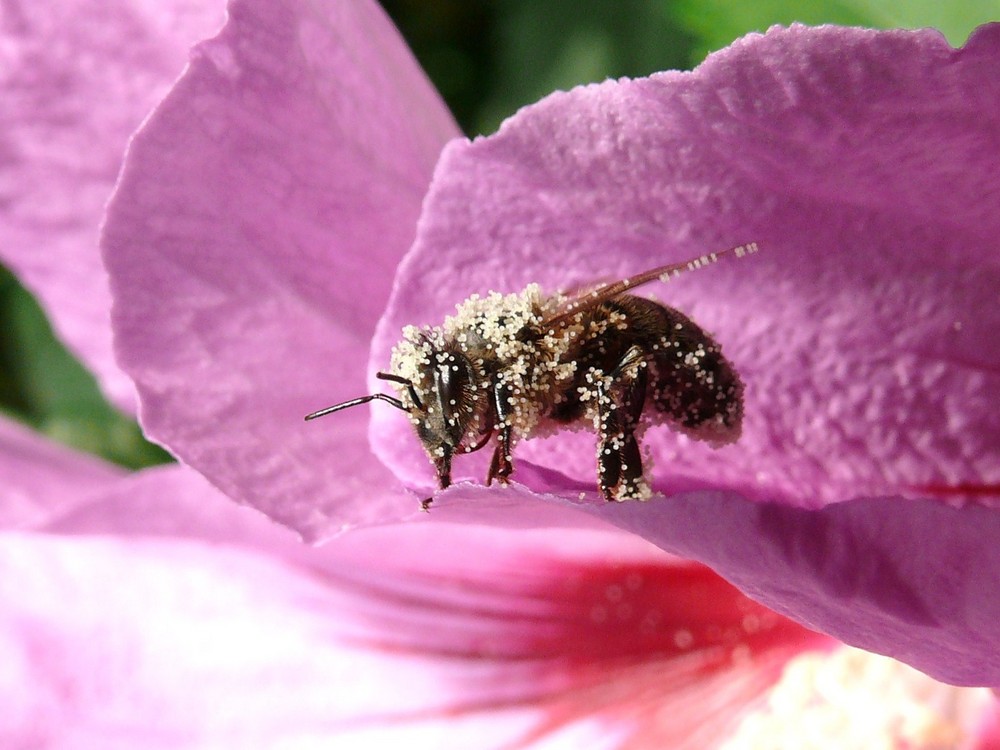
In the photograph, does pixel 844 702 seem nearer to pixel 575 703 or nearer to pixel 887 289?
pixel 575 703

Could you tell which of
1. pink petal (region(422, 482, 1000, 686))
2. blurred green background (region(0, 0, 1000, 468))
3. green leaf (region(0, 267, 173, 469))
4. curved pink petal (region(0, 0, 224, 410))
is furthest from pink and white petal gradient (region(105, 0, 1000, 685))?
green leaf (region(0, 267, 173, 469))

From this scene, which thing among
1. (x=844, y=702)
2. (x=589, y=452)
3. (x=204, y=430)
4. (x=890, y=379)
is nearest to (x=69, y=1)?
(x=204, y=430)

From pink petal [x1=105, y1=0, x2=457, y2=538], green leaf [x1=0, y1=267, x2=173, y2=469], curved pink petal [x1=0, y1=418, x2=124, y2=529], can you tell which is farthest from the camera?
green leaf [x1=0, y1=267, x2=173, y2=469]

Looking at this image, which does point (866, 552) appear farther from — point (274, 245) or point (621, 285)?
point (274, 245)

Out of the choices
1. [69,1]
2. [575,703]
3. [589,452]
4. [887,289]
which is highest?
[69,1]

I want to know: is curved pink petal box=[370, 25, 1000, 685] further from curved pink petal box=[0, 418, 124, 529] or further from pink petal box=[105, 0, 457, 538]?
curved pink petal box=[0, 418, 124, 529]

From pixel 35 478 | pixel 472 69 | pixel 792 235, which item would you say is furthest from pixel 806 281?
pixel 472 69
